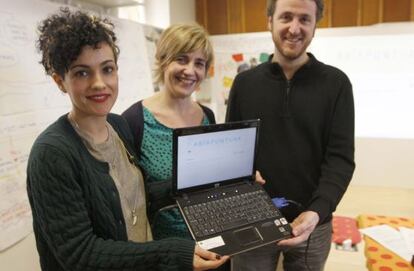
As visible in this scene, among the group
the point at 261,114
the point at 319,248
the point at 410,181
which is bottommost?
the point at 410,181

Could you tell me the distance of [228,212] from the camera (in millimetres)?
1029

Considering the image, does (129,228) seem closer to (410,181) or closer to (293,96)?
(293,96)

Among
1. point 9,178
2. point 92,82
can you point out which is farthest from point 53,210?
point 9,178

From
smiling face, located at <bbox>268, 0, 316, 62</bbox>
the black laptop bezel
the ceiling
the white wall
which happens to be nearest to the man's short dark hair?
smiling face, located at <bbox>268, 0, 316, 62</bbox>

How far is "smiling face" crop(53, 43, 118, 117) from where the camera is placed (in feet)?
2.70

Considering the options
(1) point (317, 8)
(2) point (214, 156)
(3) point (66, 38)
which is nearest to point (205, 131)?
(2) point (214, 156)

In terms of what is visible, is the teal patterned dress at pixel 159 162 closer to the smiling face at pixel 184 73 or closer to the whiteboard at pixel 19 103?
the smiling face at pixel 184 73

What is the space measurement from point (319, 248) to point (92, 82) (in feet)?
3.38

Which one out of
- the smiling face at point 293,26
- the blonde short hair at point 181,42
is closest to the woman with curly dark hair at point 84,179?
the blonde short hair at point 181,42

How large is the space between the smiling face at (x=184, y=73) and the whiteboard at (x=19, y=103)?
848 millimetres

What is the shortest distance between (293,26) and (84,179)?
88 cm

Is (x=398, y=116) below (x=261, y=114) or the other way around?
below

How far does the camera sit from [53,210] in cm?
73

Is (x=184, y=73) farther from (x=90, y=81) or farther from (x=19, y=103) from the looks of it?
(x=19, y=103)
